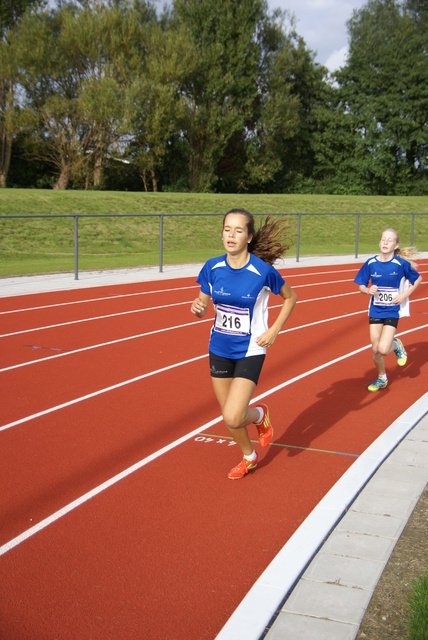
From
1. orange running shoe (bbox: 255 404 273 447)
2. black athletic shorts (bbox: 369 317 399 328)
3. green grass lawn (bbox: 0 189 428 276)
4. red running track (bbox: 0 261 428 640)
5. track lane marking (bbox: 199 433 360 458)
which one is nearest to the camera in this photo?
red running track (bbox: 0 261 428 640)

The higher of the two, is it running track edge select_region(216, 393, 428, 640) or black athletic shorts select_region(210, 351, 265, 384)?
black athletic shorts select_region(210, 351, 265, 384)

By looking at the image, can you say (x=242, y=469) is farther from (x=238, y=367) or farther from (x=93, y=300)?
(x=93, y=300)

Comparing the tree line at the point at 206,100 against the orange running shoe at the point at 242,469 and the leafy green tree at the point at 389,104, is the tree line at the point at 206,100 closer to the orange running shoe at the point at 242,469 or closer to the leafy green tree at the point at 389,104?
the leafy green tree at the point at 389,104

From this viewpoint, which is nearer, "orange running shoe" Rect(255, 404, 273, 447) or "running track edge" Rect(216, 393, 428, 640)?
"running track edge" Rect(216, 393, 428, 640)

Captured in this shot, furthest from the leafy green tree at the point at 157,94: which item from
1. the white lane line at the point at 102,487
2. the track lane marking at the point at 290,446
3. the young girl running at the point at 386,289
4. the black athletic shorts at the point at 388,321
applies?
the track lane marking at the point at 290,446

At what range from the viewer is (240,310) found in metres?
5.10

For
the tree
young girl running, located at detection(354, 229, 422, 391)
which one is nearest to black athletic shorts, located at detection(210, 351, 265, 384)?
young girl running, located at detection(354, 229, 422, 391)

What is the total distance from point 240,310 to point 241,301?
7 centimetres

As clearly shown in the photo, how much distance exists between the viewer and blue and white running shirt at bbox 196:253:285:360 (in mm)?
5086

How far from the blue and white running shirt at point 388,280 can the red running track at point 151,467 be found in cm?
85

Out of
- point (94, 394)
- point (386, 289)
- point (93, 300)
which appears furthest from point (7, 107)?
point (386, 289)

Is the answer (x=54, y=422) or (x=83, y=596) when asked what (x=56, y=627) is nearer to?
(x=83, y=596)

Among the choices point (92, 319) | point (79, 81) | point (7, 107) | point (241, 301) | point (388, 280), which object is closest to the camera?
point (241, 301)

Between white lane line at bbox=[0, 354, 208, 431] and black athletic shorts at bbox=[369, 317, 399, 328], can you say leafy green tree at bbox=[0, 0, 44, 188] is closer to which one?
white lane line at bbox=[0, 354, 208, 431]
